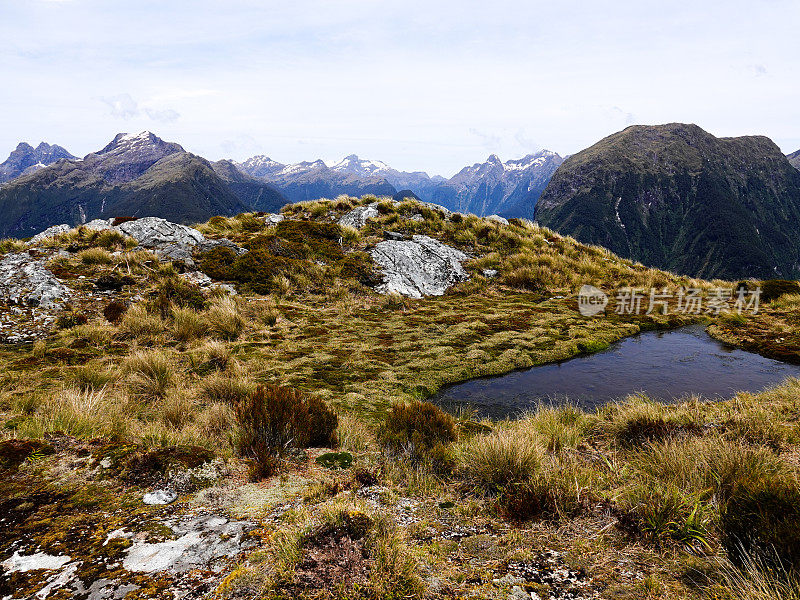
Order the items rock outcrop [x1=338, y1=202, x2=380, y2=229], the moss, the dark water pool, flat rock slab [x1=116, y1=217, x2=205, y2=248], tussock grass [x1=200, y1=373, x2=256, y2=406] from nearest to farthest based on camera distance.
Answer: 1. the moss
2. tussock grass [x1=200, y1=373, x2=256, y2=406]
3. the dark water pool
4. flat rock slab [x1=116, y1=217, x2=205, y2=248]
5. rock outcrop [x1=338, y1=202, x2=380, y2=229]

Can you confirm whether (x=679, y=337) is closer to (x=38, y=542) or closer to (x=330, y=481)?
(x=330, y=481)

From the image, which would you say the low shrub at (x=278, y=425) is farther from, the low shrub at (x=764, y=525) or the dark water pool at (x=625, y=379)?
the low shrub at (x=764, y=525)

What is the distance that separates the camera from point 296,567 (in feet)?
9.46

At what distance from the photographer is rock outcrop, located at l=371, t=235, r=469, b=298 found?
19905mm

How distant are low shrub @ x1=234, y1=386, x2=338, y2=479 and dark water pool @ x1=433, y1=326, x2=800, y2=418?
12.6 feet

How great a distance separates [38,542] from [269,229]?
23345 mm

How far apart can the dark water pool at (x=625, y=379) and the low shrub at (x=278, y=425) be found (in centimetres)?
383

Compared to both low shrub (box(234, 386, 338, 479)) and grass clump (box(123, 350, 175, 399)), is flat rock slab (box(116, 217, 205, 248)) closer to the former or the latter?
grass clump (box(123, 350, 175, 399))

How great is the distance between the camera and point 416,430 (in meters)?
6.16

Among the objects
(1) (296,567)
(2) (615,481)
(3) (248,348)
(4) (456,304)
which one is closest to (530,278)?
(4) (456,304)

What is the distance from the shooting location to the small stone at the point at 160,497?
388cm

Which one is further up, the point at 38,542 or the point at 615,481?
the point at 38,542

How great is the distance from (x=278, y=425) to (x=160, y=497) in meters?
1.95

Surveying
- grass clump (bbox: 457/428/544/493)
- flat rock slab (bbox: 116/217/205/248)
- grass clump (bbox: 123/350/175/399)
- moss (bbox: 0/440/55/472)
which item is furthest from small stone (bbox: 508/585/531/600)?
flat rock slab (bbox: 116/217/205/248)
